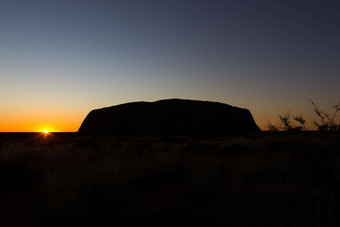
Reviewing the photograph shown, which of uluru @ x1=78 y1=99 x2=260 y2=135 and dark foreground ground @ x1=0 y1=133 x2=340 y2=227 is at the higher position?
uluru @ x1=78 y1=99 x2=260 y2=135

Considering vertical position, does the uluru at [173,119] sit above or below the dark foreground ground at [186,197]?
above

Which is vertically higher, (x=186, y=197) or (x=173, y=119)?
(x=173, y=119)

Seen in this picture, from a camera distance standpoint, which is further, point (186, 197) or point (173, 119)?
point (173, 119)

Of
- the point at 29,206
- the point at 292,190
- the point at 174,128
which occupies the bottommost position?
the point at 29,206

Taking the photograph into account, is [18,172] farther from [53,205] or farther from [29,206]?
[53,205]

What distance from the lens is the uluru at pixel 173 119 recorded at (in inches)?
2758

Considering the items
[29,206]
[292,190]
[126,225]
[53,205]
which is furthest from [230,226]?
[29,206]

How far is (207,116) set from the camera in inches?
2810

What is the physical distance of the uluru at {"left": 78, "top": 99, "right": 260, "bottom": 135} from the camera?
230ft

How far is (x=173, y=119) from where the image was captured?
71375 millimetres

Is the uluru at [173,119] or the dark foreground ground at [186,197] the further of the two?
the uluru at [173,119]

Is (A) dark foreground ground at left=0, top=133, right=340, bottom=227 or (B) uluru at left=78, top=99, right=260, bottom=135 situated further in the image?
(B) uluru at left=78, top=99, right=260, bottom=135

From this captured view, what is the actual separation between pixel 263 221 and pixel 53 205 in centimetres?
297

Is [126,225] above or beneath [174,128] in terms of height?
beneath
